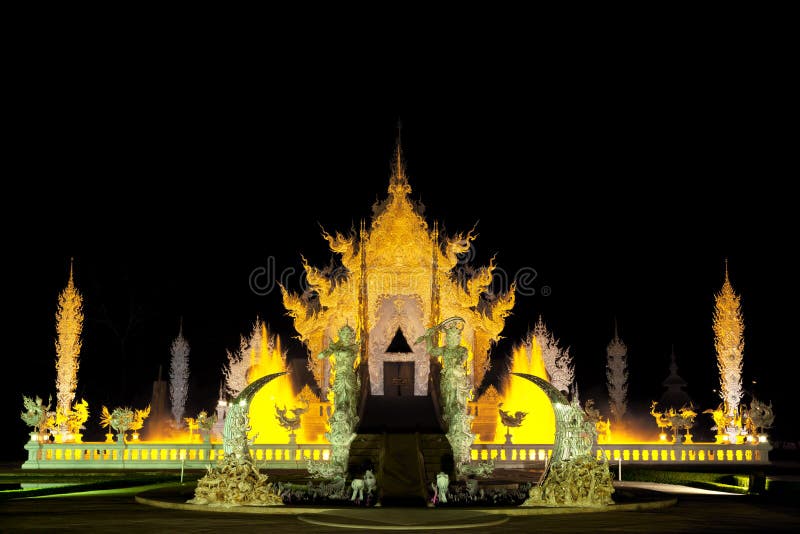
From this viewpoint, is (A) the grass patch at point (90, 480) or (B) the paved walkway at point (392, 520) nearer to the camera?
(B) the paved walkway at point (392, 520)

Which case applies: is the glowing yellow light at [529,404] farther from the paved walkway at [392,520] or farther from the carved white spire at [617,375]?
the paved walkway at [392,520]

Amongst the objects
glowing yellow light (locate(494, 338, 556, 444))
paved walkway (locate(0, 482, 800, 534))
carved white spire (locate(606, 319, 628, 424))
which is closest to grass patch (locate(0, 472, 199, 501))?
paved walkway (locate(0, 482, 800, 534))

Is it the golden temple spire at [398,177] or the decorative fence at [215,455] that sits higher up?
the golden temple spire at [398,177]

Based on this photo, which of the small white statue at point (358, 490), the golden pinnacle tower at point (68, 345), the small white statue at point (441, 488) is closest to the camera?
the small white statue at point (441, 488)

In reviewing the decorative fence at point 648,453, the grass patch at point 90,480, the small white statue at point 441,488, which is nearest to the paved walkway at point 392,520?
the small white statue at point 441,488

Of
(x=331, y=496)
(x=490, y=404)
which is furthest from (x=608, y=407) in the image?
(x=331, y=496)

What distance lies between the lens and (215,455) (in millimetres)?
24906

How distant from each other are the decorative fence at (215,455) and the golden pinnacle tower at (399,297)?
5.72 m

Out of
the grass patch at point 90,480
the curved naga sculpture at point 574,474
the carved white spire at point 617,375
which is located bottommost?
the grass patch at point 90,480

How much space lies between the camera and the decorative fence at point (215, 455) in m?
24.8

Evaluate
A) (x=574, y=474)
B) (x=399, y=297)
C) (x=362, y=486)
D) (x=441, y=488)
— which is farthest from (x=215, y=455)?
(x=574, y=474)

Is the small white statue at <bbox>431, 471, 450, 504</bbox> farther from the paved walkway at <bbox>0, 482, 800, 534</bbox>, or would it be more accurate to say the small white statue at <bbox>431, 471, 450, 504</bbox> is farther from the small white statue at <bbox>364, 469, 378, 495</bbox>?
the small white statue at <bbox>364, 469, 378, 495</bbox>

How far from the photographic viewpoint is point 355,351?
71.3 ft

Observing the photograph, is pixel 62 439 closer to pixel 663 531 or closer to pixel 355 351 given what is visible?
pixel 355 351
